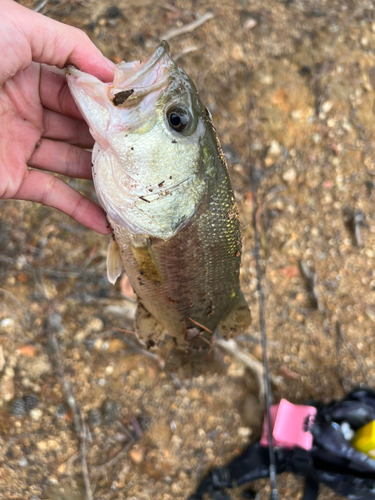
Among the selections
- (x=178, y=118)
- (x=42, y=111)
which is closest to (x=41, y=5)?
(x=42, y=111)

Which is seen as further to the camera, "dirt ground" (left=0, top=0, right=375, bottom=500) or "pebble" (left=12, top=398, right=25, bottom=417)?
"dirt ground" (left=0, top=0, right=375, bottom=500)

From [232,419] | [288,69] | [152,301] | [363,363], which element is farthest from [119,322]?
[288,69]

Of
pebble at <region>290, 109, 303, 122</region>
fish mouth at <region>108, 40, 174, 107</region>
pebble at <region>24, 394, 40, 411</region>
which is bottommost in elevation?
pebble at <region>24, 394, 40, 411</region>

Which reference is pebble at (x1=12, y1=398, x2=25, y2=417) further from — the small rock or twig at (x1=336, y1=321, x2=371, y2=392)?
the small rock

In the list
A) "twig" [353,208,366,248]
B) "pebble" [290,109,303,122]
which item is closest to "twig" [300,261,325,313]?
"twig" [353,208,366,248]

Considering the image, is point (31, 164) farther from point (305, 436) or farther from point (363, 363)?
point (363, 363)

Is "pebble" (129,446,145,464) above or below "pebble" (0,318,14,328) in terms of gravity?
below
